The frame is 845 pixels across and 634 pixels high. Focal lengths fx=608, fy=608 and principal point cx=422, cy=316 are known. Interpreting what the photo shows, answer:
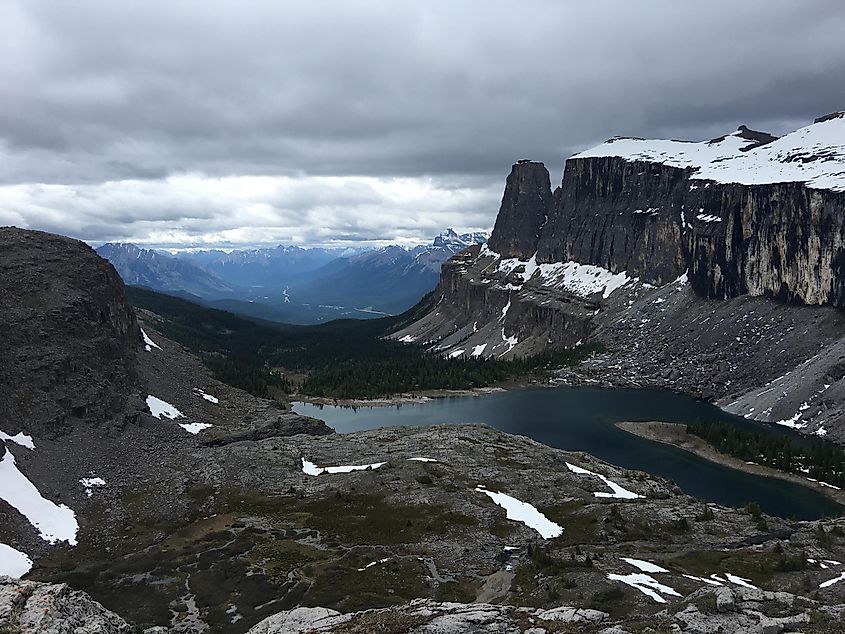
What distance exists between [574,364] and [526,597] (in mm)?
147299

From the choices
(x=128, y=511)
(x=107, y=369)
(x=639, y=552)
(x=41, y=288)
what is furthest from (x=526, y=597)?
(x=41, y=288)

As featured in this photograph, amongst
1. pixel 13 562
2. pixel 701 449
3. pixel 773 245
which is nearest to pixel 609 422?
pixel 701 449

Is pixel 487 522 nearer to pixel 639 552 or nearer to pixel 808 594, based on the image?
pixel 639 552

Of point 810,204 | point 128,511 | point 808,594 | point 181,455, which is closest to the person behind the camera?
point 808,594

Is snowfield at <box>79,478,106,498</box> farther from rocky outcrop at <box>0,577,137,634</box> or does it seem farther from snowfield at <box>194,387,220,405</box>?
rocky outcrop at <box>0,577,137,634</box>

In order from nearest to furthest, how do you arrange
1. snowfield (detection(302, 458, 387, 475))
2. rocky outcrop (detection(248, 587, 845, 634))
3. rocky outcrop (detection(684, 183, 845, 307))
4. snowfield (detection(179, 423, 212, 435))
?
rocky outcrop (detection(248, 587, 845, 634)), snowfield (detection(302, 458, 387, 475)), snowfield (detection(179, 423, 212, 435)), rocky outcrop (detection(684, 183, 845, 307))

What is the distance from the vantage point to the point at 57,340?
78.3m

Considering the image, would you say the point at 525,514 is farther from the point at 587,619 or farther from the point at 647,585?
the point at 587,619

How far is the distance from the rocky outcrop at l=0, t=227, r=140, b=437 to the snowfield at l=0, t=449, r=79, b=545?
8.25m

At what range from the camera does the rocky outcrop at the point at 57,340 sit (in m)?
69.6

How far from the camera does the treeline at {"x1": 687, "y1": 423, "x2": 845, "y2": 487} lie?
94.9m

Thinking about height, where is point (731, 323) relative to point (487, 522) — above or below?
above

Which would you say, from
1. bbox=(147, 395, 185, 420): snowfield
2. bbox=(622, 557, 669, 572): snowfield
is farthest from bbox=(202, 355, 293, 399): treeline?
bbox=(622, 557, 669, 572): snowfield

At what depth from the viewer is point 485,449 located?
8112 cm
